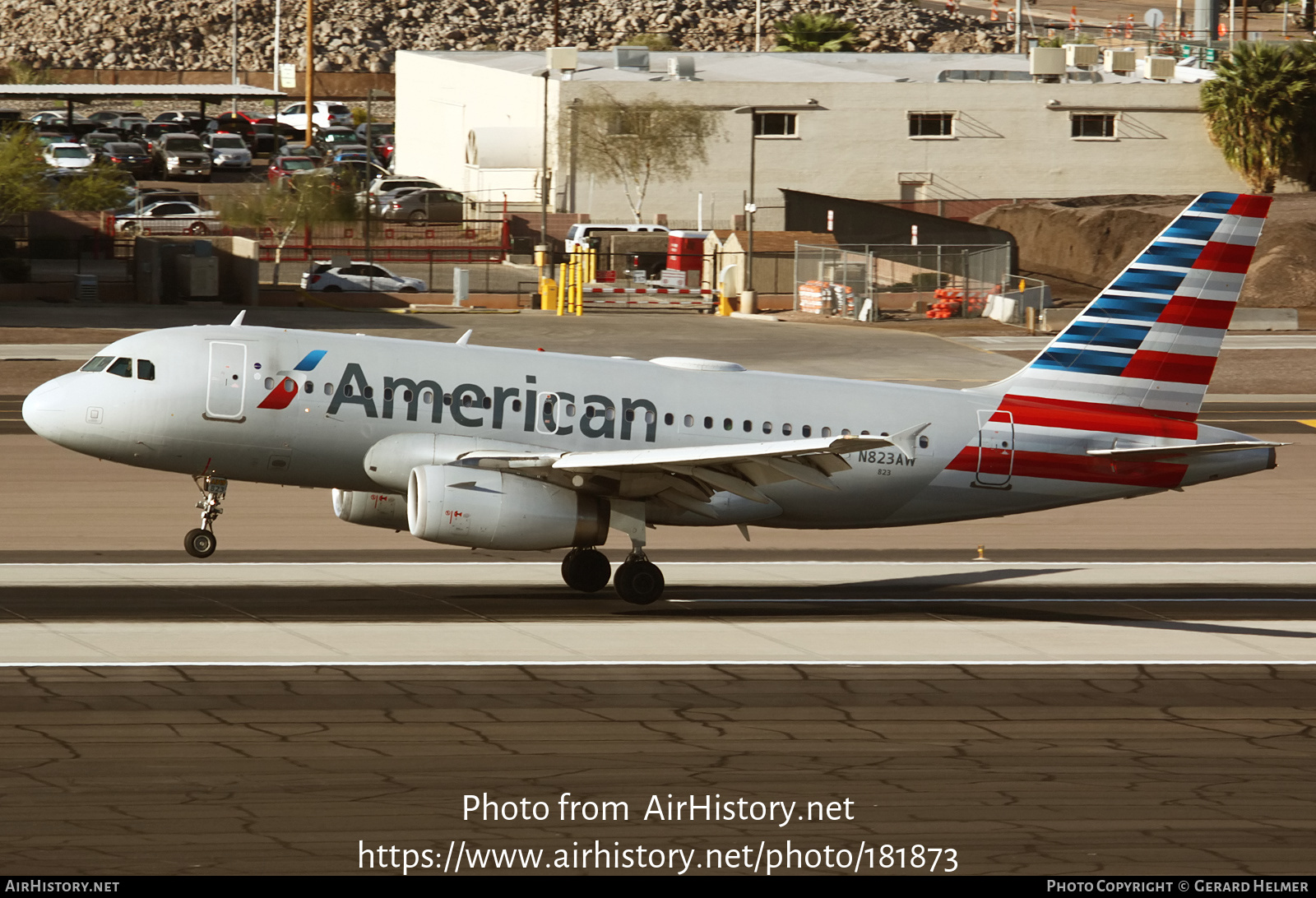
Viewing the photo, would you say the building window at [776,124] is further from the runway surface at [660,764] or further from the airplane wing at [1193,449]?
the runway surface at [660,764]

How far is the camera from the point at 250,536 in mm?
35875

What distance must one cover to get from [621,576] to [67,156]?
9670 centimetres

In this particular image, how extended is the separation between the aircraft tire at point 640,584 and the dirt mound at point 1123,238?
62.8 metres

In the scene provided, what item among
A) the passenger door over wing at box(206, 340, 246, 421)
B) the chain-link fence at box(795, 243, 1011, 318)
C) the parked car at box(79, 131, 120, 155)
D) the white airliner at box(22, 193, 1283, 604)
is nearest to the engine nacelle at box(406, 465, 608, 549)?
the white airliner at box(22, 193, 1283, 604)

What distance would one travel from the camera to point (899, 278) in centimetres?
8656

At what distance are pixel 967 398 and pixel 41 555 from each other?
734 inches

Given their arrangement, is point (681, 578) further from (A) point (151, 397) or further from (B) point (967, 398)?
(A) point (151, 397)

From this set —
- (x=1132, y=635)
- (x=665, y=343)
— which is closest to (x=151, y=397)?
(x=1132, y=635)

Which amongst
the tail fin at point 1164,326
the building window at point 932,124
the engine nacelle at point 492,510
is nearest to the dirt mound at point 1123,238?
the building window at point 932,124

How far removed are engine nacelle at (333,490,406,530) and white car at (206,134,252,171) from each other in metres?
101

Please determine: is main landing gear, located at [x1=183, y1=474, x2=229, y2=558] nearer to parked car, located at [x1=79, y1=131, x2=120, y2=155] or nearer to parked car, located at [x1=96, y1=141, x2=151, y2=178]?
parked car, located at [x1=96, y1=141, x2=151, y2=178]

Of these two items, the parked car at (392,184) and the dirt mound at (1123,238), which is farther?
the parked car at (392,184)

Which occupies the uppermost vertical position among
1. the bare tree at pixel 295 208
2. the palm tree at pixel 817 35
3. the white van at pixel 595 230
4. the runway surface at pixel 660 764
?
the palm tree at pixel 817 35

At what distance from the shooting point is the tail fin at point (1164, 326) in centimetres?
3064
